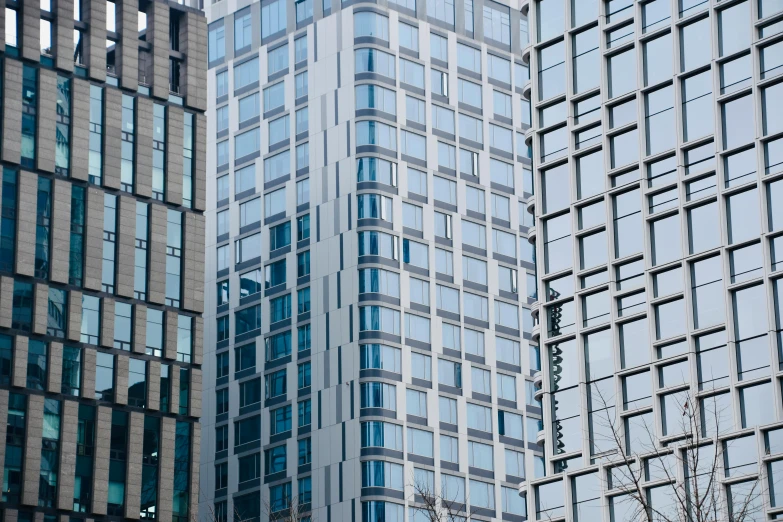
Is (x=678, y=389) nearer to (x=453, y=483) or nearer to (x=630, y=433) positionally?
(x=630, y=433)

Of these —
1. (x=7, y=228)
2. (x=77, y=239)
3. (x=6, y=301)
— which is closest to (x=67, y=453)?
(x=6, y=301)

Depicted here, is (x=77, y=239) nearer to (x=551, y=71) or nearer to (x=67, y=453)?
(x=67, y=453)

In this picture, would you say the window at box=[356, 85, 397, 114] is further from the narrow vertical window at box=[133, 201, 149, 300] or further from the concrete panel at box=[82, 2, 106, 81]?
the narrow vertical window at box=[133, 201, 149, 300]

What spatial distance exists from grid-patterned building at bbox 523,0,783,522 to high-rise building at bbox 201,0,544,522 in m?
39.8

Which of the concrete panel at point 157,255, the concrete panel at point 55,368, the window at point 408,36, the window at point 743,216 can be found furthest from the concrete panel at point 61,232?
the window at point 743,216

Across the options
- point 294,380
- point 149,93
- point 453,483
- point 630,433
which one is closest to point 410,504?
point 453,483

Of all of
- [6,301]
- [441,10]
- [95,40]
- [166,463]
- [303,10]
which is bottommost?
[166,463]

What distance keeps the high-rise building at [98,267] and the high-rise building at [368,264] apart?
15.4m

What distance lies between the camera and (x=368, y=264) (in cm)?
12631

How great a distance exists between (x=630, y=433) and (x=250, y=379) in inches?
2312

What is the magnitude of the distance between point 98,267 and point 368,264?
79.9 ft

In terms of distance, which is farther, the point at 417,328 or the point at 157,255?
the point at 417,328

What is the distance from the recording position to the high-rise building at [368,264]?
412 feet

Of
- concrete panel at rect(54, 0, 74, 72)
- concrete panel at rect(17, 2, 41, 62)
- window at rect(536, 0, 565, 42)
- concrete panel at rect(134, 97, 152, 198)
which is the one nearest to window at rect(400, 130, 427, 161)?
concrete panel at rect(134, 97, 152, 198)
